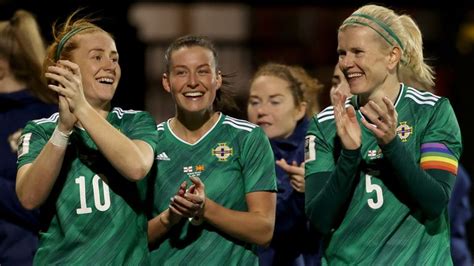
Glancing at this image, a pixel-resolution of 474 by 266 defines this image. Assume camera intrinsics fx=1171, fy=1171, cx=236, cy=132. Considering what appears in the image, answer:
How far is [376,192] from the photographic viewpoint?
4.49 m

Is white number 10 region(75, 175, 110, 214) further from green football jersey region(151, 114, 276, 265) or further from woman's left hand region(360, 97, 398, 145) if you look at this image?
woman's left hand region(360, 97, 398, 145)

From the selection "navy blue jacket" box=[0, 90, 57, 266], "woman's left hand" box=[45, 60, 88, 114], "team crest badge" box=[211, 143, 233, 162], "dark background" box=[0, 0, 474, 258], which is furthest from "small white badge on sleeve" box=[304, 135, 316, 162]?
"navy blue jacket" box=[0, 90, 57, 266]

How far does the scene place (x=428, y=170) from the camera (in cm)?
443

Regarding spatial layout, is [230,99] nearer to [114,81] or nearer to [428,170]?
[114,81]

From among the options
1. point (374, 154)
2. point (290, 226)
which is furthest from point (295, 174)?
point (374, 154)

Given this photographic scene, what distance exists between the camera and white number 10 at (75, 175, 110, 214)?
4.51 m

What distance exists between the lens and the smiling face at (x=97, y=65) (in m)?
4.59

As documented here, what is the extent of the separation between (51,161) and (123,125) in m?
0.41

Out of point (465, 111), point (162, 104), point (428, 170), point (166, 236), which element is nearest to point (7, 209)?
point (166, 236)

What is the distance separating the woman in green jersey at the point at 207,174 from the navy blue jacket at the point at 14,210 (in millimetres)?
1075

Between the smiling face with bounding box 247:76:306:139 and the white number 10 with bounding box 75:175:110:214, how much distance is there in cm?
172

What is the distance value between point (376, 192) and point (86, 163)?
113cm

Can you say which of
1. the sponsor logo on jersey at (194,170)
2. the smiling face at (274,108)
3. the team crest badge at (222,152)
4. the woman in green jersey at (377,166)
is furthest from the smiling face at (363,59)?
the smiling face at (274,108)

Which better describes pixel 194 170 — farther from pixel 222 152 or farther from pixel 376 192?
pixel 376 192
